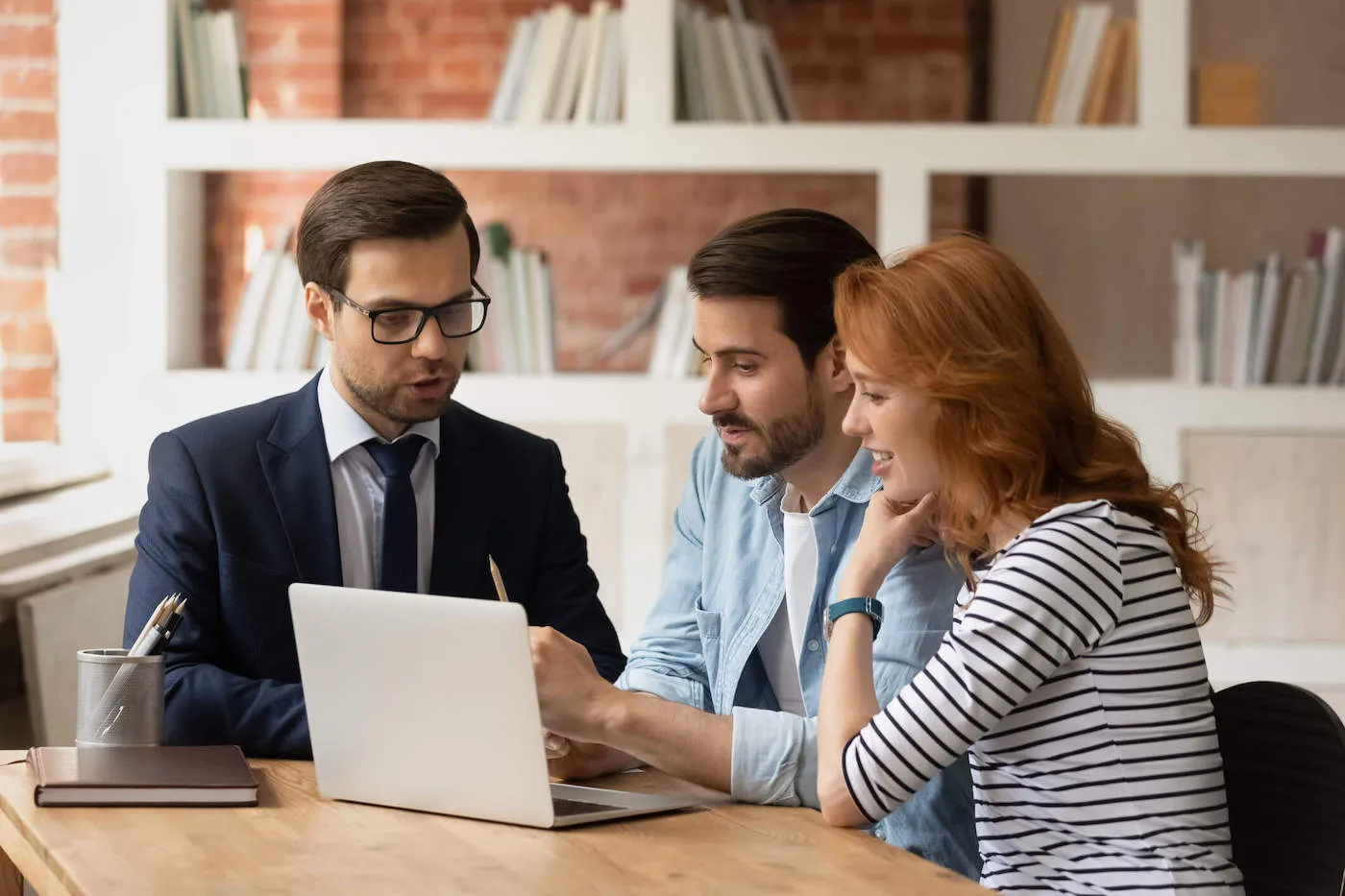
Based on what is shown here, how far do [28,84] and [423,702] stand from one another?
8.67ft

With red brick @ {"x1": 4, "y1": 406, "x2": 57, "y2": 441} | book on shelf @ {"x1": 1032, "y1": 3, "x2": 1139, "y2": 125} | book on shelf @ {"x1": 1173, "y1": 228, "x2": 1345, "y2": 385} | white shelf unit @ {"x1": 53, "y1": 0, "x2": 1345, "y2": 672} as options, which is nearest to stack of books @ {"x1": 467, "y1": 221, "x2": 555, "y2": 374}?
white shelf unit @ {"x1": 53, "y1": 0, "x2": 1345, "y2": 672}

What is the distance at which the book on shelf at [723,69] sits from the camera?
3.54 m

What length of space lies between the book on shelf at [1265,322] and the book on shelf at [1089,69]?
0.38m

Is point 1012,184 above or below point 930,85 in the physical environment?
below

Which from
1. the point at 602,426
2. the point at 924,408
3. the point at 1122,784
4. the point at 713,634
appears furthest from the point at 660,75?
the point at 1122,784

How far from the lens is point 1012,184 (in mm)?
4930

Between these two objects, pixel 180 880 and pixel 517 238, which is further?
pixel 517 238

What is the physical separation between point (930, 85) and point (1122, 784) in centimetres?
404

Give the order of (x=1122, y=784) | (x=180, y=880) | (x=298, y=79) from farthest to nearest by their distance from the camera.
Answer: (x=298, y=79), (x=1122, y=784), (x=180, y=880)

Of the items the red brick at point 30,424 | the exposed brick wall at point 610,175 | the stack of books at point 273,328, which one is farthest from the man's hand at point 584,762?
the exposed brick wall at point 610,175

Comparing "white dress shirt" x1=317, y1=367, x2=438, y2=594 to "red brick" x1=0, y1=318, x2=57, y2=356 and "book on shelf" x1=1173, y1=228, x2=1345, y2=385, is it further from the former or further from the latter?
"book on shelf" x1=1173, y1=228, x2=1345, y2=385

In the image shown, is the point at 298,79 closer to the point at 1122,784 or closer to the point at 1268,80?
the point at 1268,80

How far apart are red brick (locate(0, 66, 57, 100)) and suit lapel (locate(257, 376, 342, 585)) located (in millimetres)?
2009

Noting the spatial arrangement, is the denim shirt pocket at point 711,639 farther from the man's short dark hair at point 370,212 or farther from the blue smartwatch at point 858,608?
the man's short dark hair at point 370,212
